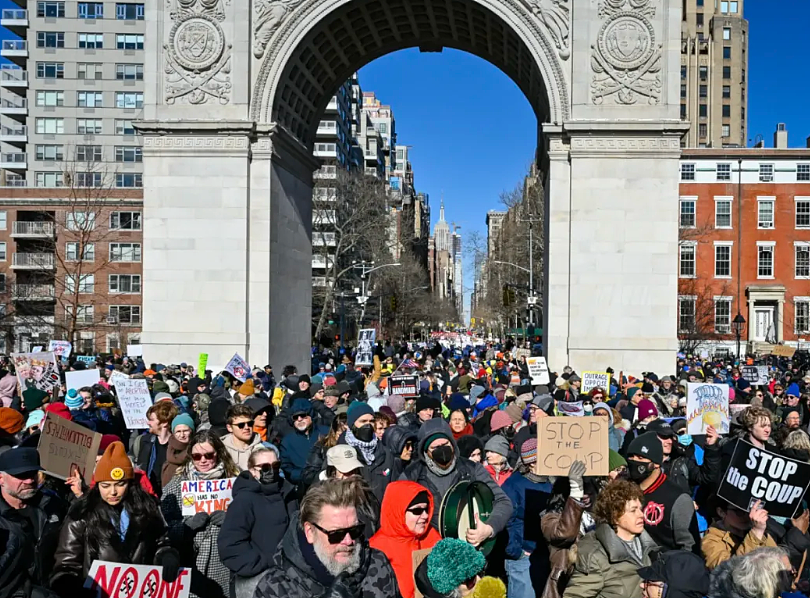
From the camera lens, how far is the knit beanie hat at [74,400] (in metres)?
13.2

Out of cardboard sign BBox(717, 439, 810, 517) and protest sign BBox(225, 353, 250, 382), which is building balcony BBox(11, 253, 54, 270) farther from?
cardboard sign BBox(717, 439, 810, 517)

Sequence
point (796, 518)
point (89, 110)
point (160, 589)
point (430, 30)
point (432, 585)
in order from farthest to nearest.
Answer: point (89, 110), point (430, 30), point (796, 518), point (160, 589), point (432, 585)

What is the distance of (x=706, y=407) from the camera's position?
473 inches

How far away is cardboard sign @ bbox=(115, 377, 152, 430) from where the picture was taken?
1209 centimetres

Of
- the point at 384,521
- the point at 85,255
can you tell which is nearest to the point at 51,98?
the point at 85,255

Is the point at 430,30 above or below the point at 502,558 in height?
above

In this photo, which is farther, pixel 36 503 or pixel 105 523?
pixel 36 503

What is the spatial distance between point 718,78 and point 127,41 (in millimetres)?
60960

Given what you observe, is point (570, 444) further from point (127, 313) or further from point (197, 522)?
point (127, 313)

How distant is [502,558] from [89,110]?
7280 cm

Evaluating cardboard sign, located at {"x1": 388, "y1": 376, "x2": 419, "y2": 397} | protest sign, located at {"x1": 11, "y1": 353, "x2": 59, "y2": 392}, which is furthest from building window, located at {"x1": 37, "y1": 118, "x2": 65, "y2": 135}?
cardboard sign, located at {"x1": 388, "y1": 376, "x2": 419, "y2": 397}

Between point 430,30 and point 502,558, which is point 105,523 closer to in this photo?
point 502,558

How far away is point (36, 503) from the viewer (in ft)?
22.5

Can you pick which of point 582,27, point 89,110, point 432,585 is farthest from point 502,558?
point 89,110
